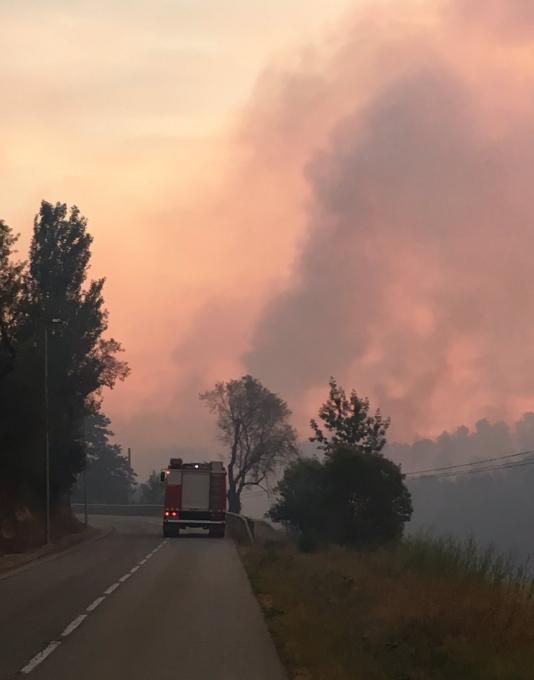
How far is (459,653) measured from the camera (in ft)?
38.5

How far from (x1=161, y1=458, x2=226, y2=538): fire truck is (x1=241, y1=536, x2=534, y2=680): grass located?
28.2m

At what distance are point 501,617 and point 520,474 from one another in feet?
444

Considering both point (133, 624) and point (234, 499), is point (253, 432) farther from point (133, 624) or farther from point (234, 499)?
point (133, 624)

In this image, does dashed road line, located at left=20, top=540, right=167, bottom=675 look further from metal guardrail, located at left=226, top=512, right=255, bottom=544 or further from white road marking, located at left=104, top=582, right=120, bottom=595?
metal guardrail, located at left=226, top=512, right=255, bottom=544

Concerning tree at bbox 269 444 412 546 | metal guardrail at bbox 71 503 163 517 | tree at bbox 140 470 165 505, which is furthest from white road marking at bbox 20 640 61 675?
tree at bbox 140 470 165 505

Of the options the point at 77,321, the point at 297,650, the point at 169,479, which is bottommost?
the point at 297,650

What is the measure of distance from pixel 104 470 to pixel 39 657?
417ft

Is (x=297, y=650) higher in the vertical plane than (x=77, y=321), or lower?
lower

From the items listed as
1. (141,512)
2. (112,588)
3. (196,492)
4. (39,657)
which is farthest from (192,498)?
(141,512)

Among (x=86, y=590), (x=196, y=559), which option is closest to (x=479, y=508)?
(x=196, y=559)

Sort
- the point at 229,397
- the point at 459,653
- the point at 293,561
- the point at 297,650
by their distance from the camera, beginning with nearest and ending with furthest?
the point at 459,653 → the point at 297,650 → the point at 293,561 → the point at 229,397

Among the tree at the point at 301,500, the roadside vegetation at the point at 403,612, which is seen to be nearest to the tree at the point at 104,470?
the tree at the point at 301,500

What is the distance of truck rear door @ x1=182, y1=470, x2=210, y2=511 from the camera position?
51688mm

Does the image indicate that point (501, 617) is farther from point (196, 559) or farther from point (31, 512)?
point (31, 512)
